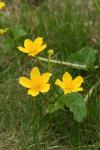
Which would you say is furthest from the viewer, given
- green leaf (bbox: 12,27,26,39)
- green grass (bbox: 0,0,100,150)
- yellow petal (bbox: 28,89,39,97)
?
green leaf (bbox: 12,27,26,39)

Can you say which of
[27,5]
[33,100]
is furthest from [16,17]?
[33,100]

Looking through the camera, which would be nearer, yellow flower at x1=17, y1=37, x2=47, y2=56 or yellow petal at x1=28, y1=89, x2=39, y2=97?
yellow petal at x1=28, y1=89, x2=39, y2=97

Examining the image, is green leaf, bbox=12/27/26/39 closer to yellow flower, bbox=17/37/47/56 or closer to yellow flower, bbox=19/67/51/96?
yellow flower, bbox=17/37/47/56

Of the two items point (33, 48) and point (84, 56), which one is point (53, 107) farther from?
point (84, 56)

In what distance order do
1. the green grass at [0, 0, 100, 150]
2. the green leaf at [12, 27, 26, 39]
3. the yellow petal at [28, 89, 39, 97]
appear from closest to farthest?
the yellow petal at [28, 89, 39, 97] → the green grass at [0, 0, 100, 150] → the green leaf at [12, 27, 26, 39]

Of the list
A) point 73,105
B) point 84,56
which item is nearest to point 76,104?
point 73,105

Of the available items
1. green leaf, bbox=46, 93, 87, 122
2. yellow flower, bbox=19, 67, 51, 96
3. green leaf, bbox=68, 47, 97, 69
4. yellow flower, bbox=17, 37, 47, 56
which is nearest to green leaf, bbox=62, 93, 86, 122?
green leaf, bbox=46, 93, 87, 122

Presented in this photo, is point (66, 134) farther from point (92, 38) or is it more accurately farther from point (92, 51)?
point (92, 38)
